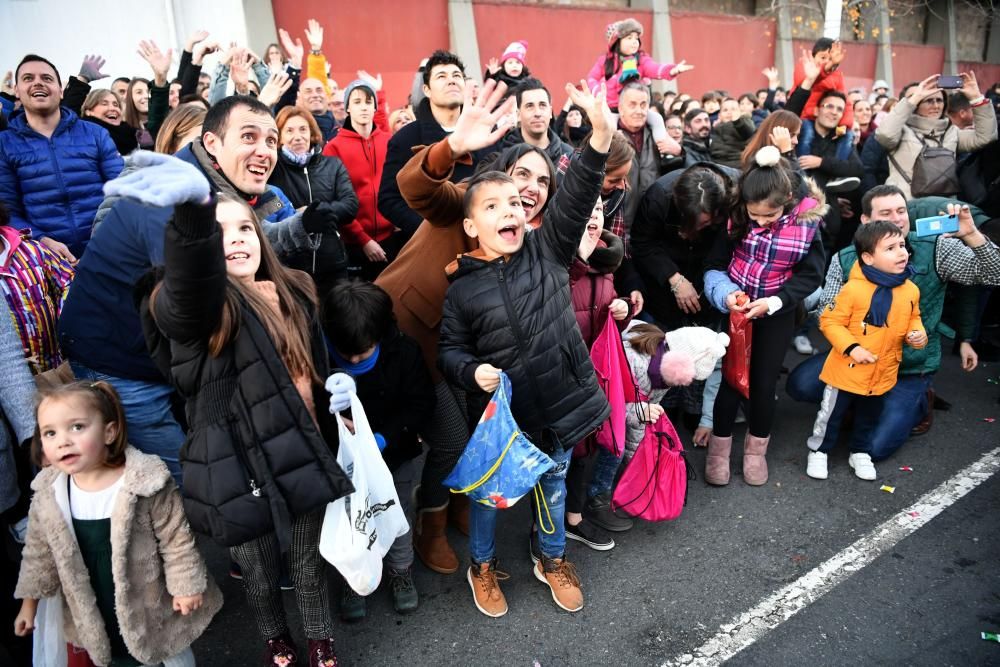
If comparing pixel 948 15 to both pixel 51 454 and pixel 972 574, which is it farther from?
pixel 51 454

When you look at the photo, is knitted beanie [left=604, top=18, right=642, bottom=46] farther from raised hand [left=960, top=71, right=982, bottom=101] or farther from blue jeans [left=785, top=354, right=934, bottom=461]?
blue jeans [left=785, top=354, right=934, bottom=461]

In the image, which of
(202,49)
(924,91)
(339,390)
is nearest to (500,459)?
(339,390)

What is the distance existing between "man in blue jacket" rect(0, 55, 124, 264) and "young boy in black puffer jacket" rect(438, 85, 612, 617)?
286 centimetres

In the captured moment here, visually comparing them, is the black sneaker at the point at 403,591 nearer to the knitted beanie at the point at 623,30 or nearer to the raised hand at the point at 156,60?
the raised hand at the point at 156,60

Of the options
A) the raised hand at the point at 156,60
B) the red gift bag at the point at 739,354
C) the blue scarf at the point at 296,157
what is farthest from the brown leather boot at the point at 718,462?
the raised hand at the point at 156,60

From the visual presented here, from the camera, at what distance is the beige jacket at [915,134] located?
18.2 feet

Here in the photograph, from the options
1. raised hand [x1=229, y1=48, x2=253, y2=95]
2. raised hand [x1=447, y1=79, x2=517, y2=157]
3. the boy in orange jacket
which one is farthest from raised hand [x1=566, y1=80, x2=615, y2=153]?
raised hand [x1=229, y1=48, x2=253, y2=95]

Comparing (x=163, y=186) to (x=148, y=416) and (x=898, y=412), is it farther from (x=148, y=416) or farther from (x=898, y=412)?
(x=898, y=412)

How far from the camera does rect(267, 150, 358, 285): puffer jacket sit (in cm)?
363

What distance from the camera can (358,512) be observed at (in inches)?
90.4

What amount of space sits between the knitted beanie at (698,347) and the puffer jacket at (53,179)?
3718 millimetres

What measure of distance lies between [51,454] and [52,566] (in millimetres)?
384

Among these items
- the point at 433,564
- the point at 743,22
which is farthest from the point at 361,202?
the point at 743,22

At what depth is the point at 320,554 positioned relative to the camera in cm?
241
